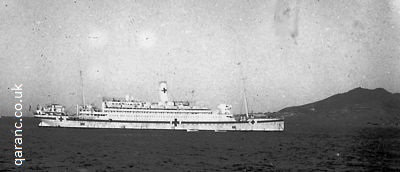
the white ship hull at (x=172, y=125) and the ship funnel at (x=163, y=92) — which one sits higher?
the ship funnel at (x=163, y=92)

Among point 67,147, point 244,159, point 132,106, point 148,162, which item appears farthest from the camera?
point 132,106

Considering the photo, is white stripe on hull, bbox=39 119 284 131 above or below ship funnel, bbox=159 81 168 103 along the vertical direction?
below

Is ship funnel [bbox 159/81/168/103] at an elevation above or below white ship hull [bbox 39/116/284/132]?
above

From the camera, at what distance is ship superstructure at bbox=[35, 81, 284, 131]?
234 ft

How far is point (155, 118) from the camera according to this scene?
72.6 meters

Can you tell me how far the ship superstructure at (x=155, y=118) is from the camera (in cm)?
7144

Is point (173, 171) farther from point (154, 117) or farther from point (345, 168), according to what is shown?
point (154, 117)

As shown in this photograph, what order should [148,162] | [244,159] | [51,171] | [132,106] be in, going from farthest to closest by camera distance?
[132,106]
[244,159]
[148,162]
[51,171]

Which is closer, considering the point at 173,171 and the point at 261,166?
the point at 173,171

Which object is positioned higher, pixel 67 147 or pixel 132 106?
pixel 132 106

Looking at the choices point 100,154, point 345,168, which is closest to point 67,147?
point 100,154

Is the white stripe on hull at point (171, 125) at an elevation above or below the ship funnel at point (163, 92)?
below

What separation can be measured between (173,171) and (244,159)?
8.66 metres

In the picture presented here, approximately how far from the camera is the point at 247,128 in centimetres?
7288
